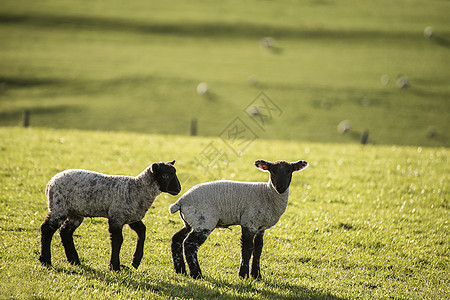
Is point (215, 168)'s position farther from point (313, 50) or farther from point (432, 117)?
point (313, 50)

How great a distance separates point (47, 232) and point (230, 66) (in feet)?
163

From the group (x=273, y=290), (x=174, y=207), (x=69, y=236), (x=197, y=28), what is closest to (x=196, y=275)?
(x=174, y=207)

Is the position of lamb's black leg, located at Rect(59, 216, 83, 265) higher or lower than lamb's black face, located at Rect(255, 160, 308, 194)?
lower

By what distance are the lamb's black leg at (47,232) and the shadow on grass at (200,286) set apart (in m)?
0.34

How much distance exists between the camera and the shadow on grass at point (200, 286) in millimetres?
7191

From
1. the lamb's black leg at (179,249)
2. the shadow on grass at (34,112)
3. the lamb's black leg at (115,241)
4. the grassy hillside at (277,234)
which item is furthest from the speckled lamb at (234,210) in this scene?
the shadow on grass at (34,112)

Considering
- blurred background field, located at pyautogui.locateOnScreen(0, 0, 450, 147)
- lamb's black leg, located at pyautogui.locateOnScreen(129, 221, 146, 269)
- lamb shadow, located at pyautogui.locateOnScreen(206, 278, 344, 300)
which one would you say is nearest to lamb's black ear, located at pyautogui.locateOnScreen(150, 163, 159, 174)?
lamb's black leg, located at pyautogui.locateOnScreen(129, 221, 146, 269)

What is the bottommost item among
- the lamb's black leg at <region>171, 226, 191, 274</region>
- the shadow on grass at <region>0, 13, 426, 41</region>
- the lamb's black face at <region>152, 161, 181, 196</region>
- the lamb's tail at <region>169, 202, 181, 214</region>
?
the lamb's black leg at <region>171, 226, 191, 274</region>

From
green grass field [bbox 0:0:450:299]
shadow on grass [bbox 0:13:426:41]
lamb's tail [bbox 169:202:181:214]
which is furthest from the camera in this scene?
shadow on grass [bbox 0:13:426:41]

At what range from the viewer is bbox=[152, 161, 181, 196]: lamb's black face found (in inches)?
302

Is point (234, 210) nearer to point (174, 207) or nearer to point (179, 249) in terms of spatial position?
point (174, 207)

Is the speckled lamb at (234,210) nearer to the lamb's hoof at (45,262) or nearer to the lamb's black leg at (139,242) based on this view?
the lamb's black leg at (139,242)

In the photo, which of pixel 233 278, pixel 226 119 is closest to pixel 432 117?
pixel 226 119

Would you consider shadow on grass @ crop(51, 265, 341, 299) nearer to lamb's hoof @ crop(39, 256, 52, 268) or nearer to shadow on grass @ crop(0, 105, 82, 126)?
lamb's hoof @ crop(39, 256, 52, 268)
